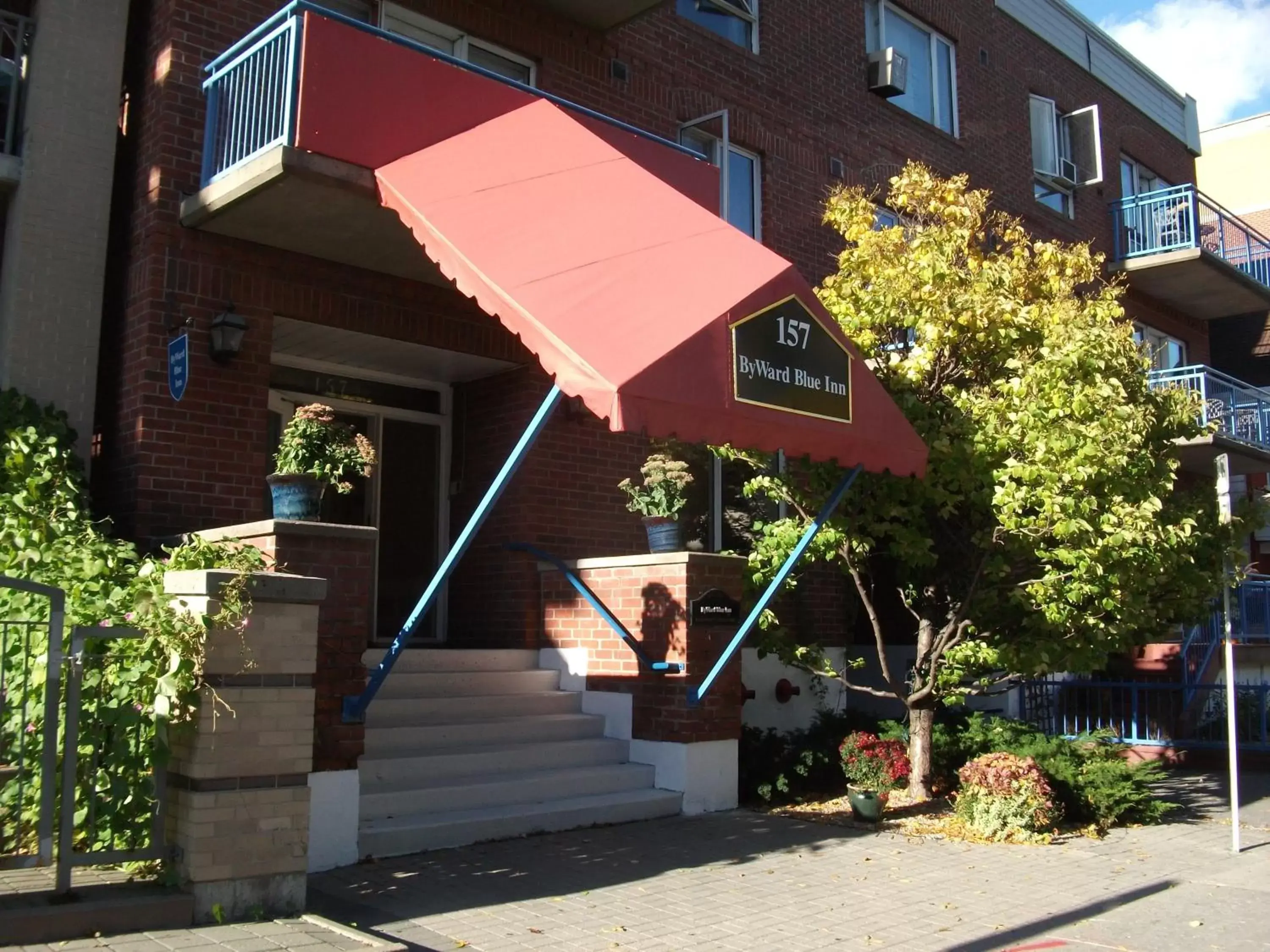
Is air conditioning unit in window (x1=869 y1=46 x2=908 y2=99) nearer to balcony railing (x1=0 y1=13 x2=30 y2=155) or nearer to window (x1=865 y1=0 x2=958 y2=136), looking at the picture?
window (x1=865 y1=0 x2=958 y2=136)

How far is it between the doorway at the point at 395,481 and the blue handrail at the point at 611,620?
1.39 m

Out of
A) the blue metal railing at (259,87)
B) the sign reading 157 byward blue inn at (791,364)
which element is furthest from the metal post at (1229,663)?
the blue metal railing at (259,87)

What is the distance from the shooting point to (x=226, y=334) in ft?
28.1

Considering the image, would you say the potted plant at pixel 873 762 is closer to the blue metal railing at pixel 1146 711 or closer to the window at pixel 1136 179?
the blue metal railing at pixel 1146 711

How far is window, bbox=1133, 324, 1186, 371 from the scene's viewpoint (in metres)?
19.8

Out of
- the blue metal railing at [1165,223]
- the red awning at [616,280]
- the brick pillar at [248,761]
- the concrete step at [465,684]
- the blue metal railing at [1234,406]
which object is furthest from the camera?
the blue metal railing at [1165,223]

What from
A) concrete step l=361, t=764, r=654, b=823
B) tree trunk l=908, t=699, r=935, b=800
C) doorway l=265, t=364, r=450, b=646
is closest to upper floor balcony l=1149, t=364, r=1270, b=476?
tree trunk l=908, t=699, r=935, b=800

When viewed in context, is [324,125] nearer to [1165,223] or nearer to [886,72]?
[886,72]

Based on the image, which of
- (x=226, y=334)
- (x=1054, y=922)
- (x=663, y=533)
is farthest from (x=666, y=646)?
(x=226, y=334)

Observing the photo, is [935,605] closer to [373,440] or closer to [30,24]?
[373,440]

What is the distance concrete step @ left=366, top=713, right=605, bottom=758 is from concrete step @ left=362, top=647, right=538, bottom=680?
590 mm

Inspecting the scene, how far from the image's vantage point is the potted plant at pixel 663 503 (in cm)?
962

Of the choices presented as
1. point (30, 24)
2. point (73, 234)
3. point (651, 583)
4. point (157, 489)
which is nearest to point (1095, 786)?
point (651, 583)

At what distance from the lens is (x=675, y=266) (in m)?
7.51
